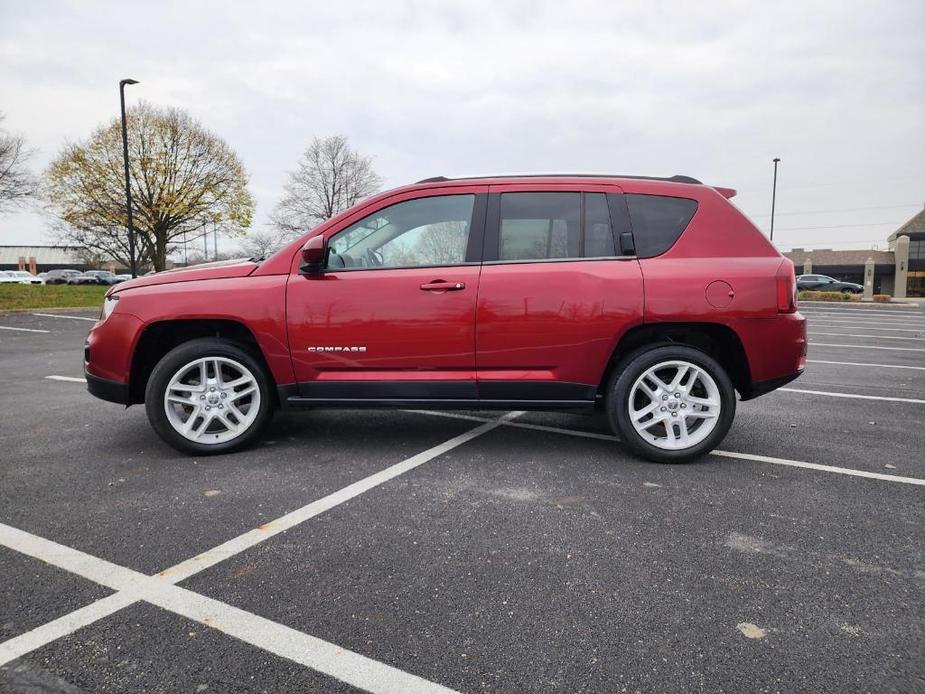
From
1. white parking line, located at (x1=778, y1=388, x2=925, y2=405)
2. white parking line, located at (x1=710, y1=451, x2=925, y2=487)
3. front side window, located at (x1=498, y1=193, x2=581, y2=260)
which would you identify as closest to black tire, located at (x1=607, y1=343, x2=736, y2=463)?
white parking line, located at (x1=710, y1=451, x2=925, y2=487)

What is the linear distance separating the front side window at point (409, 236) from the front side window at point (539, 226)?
0.87 feet

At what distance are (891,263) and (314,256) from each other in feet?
223

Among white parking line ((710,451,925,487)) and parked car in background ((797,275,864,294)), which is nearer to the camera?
white parking line ((710,451,925,487))

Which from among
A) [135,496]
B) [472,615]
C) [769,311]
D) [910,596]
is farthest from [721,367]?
[135,496]

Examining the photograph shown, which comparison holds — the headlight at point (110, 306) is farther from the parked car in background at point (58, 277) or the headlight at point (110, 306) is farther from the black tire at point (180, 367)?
the parked car in background at point (58, 277)

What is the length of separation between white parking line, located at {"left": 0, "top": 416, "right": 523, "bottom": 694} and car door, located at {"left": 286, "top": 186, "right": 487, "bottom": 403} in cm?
114

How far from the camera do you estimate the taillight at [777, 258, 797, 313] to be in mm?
3826

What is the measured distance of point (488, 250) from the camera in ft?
13.1

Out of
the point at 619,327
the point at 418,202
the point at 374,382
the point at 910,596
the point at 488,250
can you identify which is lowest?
the point at 910,596

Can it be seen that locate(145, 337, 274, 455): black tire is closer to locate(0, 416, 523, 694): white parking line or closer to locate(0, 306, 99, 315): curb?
locate(0, 416, 523, 694): white parking line

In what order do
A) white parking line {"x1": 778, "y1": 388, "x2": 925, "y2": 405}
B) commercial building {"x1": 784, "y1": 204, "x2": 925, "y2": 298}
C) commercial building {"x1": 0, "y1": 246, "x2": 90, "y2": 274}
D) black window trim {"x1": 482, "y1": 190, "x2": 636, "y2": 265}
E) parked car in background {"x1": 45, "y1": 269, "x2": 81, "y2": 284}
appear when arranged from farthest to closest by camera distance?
1. commercial building {"x1": 0, "y1": 246, "x2": 90, "y2": 274}
2. parked car in background {"x1": 45, "y1": 269, "x2": 81, "y2": 284}
3. commercial building {"x1": 784, "y1": 204, "x2": 925, "y2": 298}
4. white parking line {"x1": 778, "y1": 388, "x2": 925, "y2": 405}
5. black window trim {"x1": 482, "y1": 190, "x2": 636, "y2": 265}

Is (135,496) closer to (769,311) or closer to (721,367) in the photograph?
(721,367)

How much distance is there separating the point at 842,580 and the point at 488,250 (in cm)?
261

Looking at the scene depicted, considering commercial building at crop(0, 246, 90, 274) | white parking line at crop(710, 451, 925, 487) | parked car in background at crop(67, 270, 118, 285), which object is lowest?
white parking line at crop(710, 451, 925, 487)
